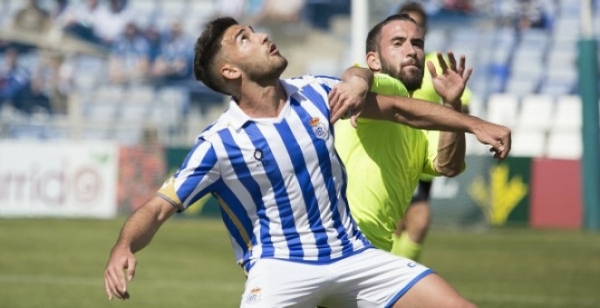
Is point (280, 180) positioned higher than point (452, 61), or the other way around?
point (452, 61)

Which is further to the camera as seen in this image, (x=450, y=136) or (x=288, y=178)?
(x=450, y=136)

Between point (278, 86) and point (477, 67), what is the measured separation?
20788 mm

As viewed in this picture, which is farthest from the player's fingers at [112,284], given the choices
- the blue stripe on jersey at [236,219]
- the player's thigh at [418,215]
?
the player's thigh at [418,215]

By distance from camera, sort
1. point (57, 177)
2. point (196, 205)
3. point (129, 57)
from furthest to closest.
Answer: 1. point (129, 57)
2. point (196, 205)
3. point (57, 177)

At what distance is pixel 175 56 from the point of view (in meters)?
27.6

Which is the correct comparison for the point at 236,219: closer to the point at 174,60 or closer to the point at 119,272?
the point at 119,272

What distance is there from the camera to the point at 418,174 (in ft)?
23.8

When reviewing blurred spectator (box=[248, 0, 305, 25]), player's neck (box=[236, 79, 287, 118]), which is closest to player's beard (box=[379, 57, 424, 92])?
player's neck (box=[236, 79, 287, 118])

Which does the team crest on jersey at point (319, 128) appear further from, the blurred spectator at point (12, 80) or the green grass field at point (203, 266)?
the blurred spectator at point (12, 80)

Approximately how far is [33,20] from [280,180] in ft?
77.6

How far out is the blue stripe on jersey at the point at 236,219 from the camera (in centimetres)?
623

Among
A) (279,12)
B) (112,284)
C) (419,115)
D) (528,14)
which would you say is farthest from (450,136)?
(528,14)

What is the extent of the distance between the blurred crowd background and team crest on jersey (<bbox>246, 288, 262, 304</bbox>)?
738 inches

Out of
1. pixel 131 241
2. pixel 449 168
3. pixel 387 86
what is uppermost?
pixel 387 86
